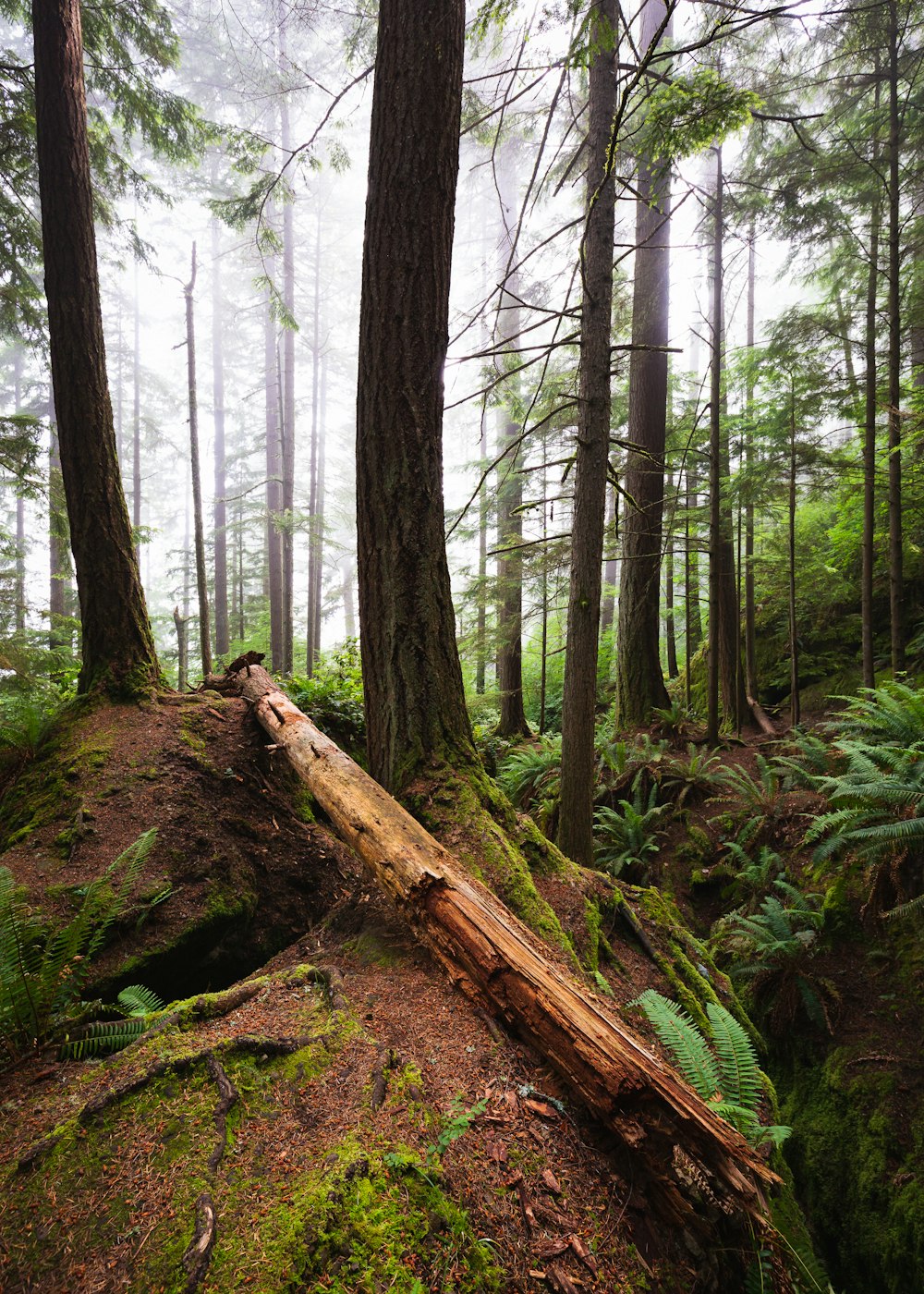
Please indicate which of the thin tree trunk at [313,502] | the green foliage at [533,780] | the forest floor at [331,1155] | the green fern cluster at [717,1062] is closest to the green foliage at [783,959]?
the forest floor at [331,1155]

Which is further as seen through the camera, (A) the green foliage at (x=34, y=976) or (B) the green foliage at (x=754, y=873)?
(B) the green foliage at (x=754, y=873)

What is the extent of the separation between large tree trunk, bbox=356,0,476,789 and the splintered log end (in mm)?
2119

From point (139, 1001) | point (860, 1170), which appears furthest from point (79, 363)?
point (860, 1170)

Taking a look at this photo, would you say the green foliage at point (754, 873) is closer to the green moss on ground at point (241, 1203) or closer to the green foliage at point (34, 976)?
the green moss on ground at point (241, 1203)

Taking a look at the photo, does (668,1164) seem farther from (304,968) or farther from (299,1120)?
(304,968)

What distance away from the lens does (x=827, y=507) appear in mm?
11414

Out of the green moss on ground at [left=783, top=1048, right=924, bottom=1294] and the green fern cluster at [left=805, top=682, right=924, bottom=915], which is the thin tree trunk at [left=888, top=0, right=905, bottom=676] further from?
the green moss on ground at [left=783, top=1048, right=924, bottom=1294]

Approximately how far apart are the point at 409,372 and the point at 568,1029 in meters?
3.45

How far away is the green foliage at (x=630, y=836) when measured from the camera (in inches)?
237

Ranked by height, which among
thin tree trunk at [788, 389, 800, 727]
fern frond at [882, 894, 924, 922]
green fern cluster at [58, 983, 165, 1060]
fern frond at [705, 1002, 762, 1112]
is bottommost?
fern frond at [882, 894, 924, 922]

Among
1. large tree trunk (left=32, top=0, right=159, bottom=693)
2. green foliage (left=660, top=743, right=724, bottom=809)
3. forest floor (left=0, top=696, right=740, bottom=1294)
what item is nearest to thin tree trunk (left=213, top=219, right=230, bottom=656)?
large tree trunk (left=32, top=0, right=159, bottom=693)

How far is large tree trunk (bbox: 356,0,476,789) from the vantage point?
3.45 m

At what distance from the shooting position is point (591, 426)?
13.9 feet

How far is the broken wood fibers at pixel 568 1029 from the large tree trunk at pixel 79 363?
10.5 feet
